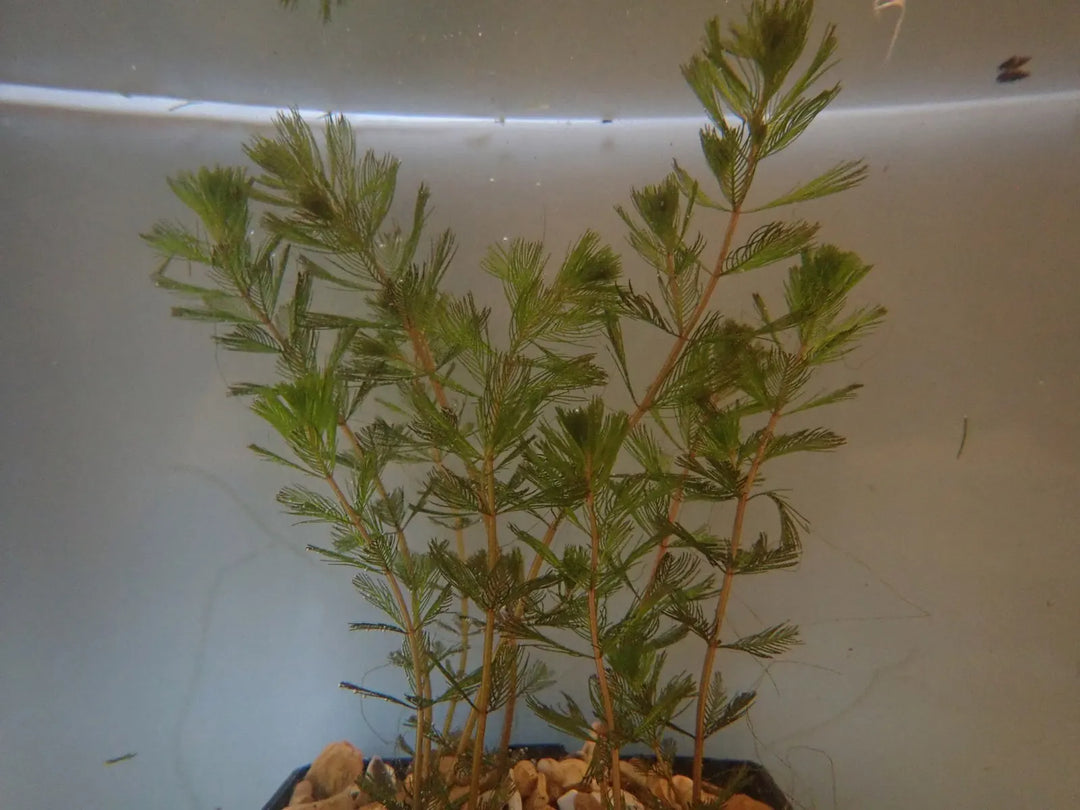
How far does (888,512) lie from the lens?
5.62 ft

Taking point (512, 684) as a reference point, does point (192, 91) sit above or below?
above

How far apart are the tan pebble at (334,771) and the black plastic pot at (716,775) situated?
0.08 meters

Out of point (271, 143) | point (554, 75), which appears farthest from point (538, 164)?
point (271, 143)

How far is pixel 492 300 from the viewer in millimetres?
1747

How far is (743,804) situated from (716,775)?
0.14 m

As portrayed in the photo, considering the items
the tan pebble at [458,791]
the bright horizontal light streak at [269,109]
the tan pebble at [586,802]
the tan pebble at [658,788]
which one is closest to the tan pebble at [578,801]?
the tan pebble at [586,802]

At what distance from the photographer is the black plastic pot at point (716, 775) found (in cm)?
163

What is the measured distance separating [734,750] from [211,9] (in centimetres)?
260

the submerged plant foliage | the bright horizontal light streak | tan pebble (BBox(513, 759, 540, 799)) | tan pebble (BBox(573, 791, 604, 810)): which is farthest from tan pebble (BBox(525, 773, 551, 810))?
the bright horizontal light streak

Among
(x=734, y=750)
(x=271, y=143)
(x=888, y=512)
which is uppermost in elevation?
(x=271, y=143)

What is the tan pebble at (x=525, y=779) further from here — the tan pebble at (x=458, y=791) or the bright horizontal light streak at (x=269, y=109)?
the bright horizontal light streak at (x=269, y=109)

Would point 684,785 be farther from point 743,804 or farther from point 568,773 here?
point 568,773

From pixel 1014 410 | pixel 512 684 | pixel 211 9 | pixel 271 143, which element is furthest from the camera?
pixel 1014 410

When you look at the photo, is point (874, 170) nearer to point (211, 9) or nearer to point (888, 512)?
point (888, 512)
